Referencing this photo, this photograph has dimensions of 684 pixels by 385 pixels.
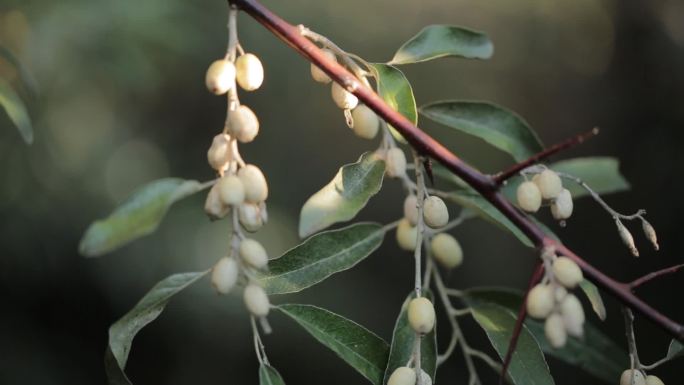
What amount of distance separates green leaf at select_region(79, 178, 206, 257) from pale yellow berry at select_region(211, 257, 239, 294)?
6cm

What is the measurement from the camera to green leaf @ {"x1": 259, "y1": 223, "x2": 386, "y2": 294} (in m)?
0.67

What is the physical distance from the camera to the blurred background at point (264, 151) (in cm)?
160

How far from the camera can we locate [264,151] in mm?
2547

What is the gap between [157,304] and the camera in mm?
646

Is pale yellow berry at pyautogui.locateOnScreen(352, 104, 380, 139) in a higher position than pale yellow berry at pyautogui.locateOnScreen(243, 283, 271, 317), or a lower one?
higher

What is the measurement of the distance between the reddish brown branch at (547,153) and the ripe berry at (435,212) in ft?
0.17

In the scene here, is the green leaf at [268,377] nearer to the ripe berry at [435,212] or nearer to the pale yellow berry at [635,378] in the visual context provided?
the ripe berry at [435,212]

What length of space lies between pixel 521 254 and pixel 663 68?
764 mm

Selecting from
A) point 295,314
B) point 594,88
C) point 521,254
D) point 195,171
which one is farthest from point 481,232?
point 295,314

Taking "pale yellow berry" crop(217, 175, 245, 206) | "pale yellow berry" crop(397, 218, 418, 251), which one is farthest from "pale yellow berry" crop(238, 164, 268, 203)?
"pale yellow berry" crop(397, 218, 418, 251)

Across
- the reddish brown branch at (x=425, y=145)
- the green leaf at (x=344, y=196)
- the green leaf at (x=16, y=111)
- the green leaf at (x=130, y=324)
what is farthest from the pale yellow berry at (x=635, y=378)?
the green leaf at (x=16, y=111)

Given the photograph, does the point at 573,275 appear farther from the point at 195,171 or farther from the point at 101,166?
the point at 195,171

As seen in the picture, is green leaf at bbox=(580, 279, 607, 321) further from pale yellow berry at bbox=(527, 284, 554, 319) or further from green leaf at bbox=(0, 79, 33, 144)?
green leaf at bbox=(0, 79, 33, 144)

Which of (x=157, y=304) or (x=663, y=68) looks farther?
(x=663, y=68)
